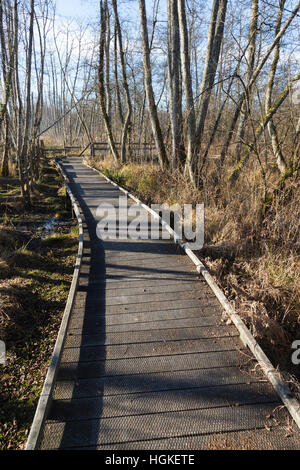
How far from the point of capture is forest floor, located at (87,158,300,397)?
11.8 feet

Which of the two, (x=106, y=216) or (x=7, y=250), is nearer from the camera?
(x=7, y=250)

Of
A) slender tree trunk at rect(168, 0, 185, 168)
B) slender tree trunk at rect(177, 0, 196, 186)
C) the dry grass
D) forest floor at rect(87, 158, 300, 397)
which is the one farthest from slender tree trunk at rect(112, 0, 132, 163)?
forest floor at rect(87, 158, 300, 397)

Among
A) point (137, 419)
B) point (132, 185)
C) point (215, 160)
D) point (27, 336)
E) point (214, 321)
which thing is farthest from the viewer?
point (132, 185)

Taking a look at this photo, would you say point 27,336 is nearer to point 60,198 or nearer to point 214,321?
point 214,321

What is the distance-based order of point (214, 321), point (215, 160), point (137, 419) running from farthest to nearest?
point (215, 160)
point (214, 321)
point (137, 419)

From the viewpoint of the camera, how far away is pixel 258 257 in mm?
5031

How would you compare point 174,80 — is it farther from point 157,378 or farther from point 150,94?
point 157,378

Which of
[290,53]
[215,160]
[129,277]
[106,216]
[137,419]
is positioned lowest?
[137,419]

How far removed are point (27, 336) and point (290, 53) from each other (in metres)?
6.48

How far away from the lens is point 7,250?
633cm

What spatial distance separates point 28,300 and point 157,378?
106 inches

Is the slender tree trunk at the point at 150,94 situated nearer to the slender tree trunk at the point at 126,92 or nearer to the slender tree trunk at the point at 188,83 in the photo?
the slender tree trunk at the point at 188,83
